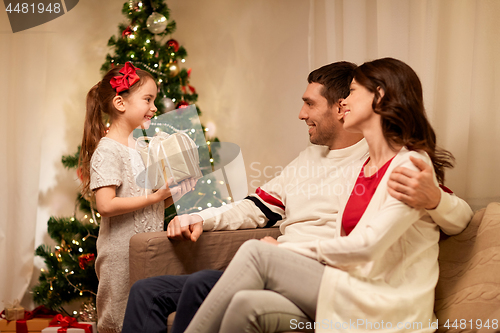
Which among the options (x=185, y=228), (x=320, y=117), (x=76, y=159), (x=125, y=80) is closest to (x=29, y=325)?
(x=76, y=159)

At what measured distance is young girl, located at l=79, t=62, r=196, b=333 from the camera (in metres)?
1.47

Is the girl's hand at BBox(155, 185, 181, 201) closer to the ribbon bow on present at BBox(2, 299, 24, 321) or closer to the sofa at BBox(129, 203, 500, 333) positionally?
the sofa at BBox(129, 203, 500, 333)

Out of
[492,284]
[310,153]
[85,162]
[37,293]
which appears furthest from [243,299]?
→ [37,293]

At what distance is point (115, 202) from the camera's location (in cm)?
145

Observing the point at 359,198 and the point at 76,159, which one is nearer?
the point at 359,198

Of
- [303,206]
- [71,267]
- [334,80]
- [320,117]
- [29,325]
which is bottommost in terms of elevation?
[29,325]

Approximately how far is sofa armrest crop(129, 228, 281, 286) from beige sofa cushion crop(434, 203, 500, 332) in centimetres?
65

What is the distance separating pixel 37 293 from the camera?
2457mm

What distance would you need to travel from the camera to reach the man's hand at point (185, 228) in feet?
4.65

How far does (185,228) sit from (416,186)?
782mm

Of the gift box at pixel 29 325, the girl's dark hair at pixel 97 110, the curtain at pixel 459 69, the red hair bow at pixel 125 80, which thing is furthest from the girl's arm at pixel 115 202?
the gift box at pixel 29 325

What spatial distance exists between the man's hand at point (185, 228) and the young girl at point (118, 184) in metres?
0.13

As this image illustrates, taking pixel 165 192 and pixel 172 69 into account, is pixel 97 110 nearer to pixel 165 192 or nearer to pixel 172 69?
pixel 165 192

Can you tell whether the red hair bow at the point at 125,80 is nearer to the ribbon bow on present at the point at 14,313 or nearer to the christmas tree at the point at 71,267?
the christmas tree at the point at 71,267
